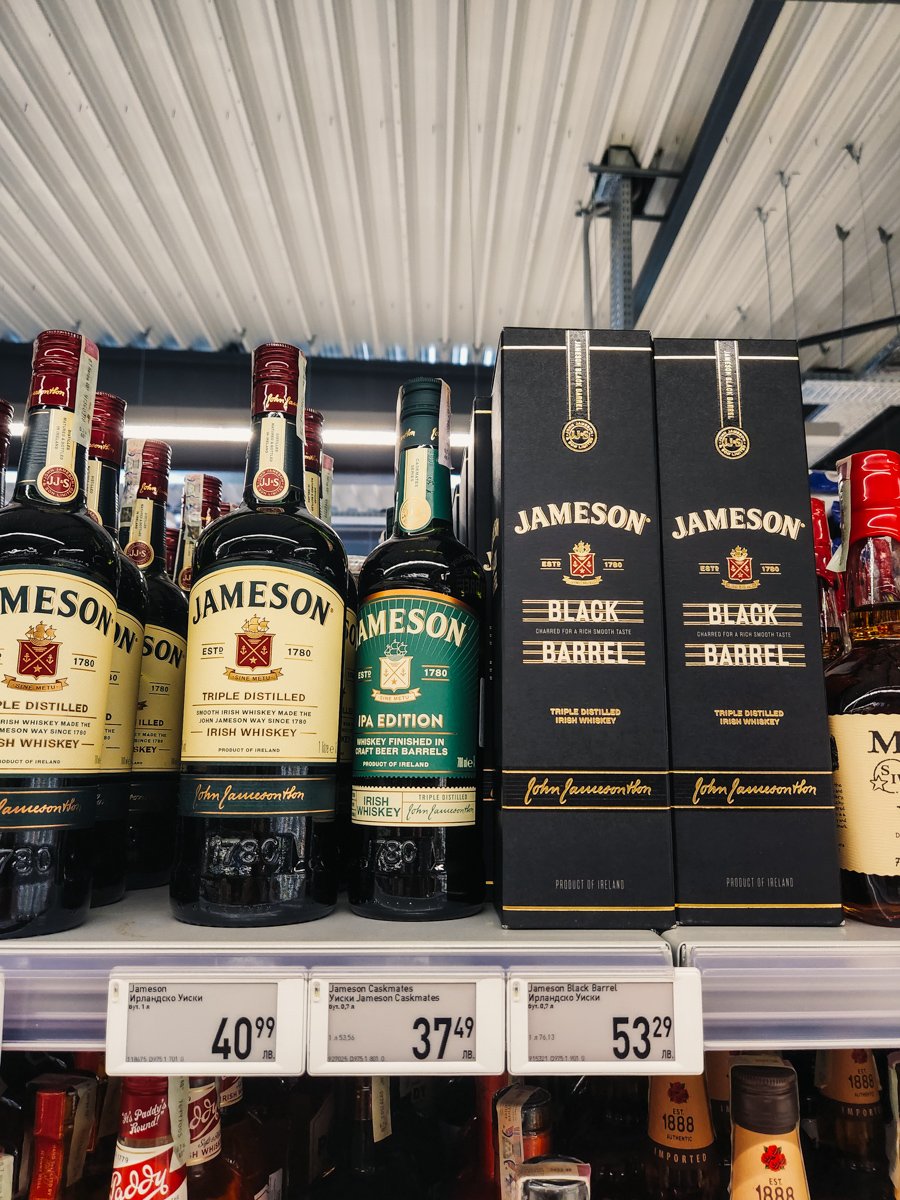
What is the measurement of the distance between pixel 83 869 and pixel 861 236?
4.11m

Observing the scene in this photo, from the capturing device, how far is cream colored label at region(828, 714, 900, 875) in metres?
0.84

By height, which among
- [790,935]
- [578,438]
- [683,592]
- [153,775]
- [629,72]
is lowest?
[790,935]

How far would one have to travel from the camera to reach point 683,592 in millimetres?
886

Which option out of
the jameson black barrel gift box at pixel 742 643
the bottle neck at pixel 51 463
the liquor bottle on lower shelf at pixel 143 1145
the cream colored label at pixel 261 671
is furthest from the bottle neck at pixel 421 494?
the liquor bottle on lower shelf at pixel 143 1145

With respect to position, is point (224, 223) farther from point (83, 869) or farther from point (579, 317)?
point (83, 869)

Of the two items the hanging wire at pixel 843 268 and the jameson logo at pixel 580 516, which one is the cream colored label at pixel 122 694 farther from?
the hanging wire at pixel 843 268

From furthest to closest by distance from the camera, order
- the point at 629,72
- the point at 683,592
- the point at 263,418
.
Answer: the point at 629,72 → the point at 263,418 → the point at 683,592

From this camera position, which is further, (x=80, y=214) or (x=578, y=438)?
(x=80, y=214)

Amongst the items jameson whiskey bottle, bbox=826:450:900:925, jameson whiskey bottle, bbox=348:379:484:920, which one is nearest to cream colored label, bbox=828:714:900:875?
jameson whiskey bottle, bbox=826:450:900:925

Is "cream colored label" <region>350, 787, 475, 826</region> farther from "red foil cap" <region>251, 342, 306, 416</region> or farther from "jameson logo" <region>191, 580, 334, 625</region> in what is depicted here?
"red foil cap" <region>251, 342, 306, 416</region>

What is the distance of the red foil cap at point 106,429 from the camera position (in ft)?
3.66

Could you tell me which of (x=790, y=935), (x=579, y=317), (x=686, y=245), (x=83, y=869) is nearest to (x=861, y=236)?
(x=686, y=245)

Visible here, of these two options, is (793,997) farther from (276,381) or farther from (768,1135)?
(276,381)

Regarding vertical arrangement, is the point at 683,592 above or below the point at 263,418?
below
